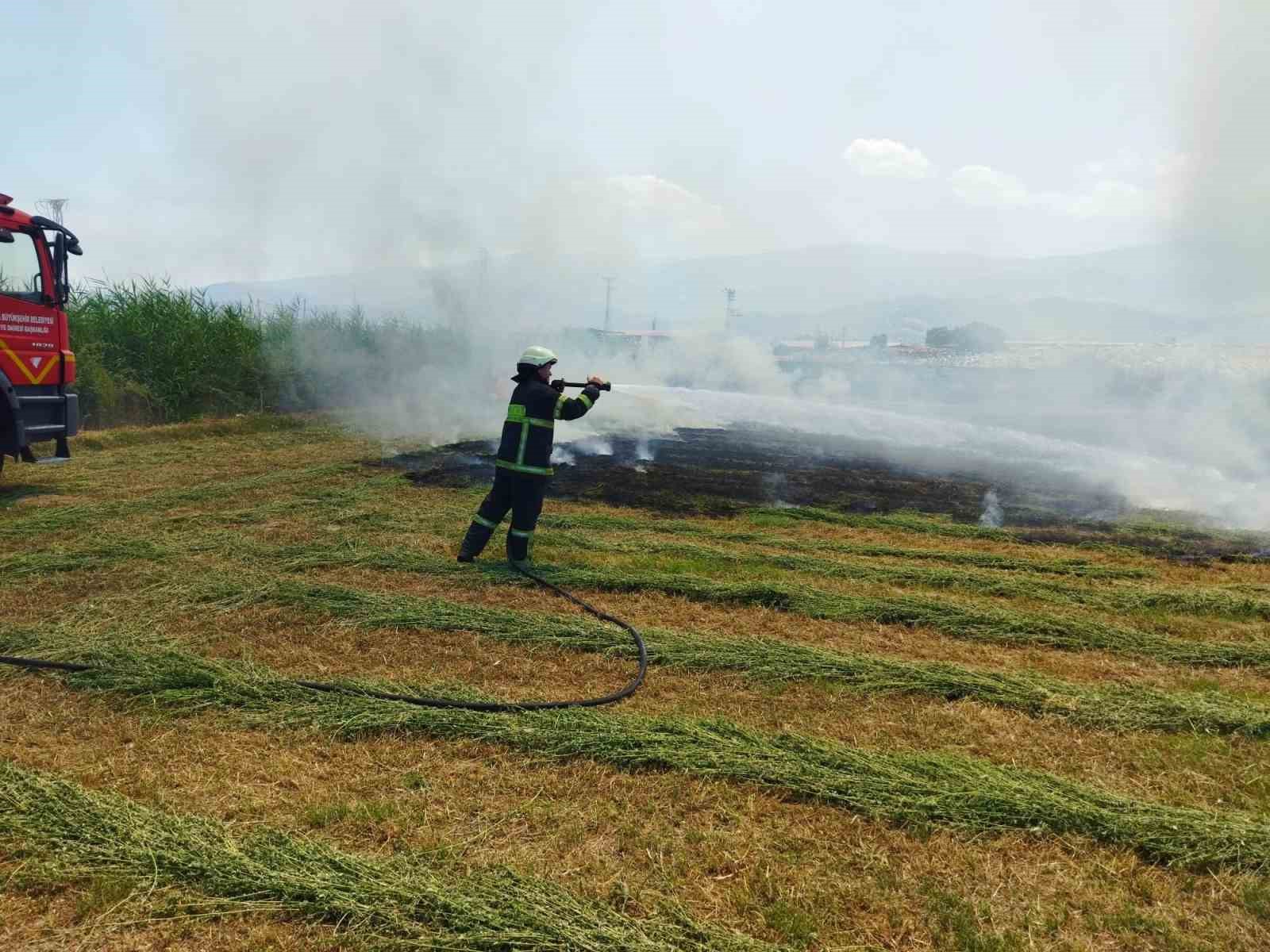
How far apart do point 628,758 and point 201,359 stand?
56.5 ft

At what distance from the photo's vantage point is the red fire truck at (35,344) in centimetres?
815

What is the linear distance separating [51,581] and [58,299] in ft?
14.9

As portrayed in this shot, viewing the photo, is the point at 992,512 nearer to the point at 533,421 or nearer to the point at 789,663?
the point at 789,663

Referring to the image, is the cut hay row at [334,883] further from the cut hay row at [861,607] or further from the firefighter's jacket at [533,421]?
the firefighter's jacket at [533,421]

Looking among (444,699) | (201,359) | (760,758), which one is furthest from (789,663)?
(201,359)

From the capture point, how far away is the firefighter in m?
6.48

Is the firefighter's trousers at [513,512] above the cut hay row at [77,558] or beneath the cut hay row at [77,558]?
above

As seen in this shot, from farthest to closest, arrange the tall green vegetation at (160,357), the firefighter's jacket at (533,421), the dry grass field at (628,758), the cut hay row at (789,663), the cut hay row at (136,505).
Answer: the tall green vegetation at (160,357), the cut hay row at (136,505), the firefighter's jacket at (533,421), the cut hay row at (789,663), the dry grass field at (628,758)

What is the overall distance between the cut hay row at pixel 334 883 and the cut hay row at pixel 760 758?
0.88 m

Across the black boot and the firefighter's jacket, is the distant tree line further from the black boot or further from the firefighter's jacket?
the black boot

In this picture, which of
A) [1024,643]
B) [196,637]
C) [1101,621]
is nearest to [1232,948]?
[1024,643]

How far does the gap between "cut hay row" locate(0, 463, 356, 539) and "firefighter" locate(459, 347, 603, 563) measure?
426cm

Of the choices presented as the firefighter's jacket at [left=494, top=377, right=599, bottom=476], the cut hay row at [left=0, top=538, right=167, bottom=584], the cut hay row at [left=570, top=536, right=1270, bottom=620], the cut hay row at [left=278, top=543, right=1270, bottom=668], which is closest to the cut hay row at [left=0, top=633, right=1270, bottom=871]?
the cut hay row at [left=278, top=543, right=1270, bottom=668]

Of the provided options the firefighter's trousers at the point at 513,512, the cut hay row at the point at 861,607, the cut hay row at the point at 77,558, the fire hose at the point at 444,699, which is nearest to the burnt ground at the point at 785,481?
the firefighter's trousers at the point at 513,512
